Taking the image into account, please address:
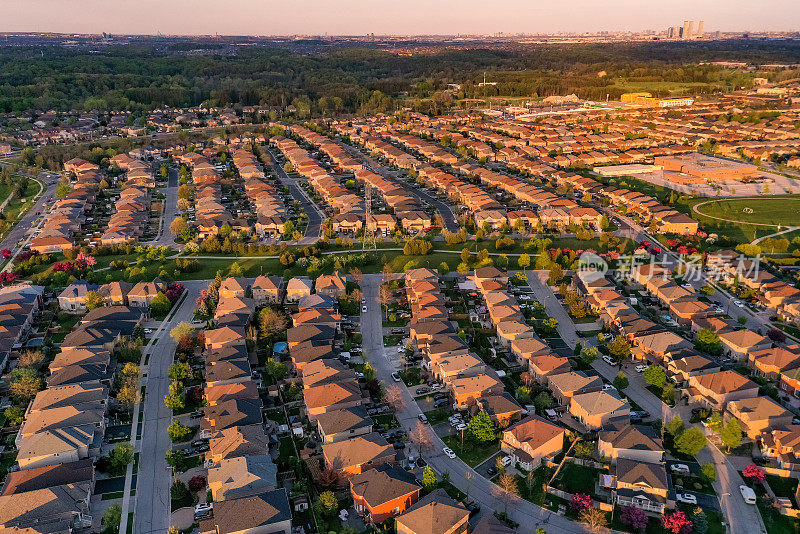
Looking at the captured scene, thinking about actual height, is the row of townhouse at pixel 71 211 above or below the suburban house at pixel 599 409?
above

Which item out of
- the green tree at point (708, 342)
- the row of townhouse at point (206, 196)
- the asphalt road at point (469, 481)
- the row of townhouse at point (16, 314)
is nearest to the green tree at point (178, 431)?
the asphalt road at point (469, 481)

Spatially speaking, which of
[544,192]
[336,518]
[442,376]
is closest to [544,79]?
[544,192]

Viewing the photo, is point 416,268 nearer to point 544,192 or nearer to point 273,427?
point 273,427

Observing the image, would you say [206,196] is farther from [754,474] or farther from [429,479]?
[754,474]

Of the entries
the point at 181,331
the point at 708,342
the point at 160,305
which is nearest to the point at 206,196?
the point at 160,305

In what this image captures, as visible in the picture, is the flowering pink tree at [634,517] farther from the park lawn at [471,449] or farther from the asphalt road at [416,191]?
the asphalt road at [416,191]

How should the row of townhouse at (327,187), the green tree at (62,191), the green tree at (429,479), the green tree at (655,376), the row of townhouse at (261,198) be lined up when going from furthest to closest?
1. the green tree at (62,191)
2. the row of townhouse at (327,187)
3. the row of townhouse at (261,198)
4. the green tree at (655,376)
5. the green tree at (429,479)
